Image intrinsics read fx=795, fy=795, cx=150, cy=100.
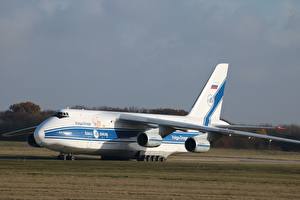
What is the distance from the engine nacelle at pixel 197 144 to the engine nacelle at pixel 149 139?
6.12ft

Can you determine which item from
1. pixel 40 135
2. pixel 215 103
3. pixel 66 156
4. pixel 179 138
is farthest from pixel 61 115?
pixel 215 103

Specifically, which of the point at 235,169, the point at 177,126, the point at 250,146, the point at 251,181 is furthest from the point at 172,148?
the point at 251,181

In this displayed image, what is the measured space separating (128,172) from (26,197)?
11.8 meters

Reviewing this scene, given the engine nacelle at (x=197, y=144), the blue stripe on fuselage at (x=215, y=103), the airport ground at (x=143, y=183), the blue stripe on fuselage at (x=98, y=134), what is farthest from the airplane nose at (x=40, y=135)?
the blue stripe on fuselage at (x=215, y=103)

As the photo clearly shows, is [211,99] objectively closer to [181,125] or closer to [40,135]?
[181,125]

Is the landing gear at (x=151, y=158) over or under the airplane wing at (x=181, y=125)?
under

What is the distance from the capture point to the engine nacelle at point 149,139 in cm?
4347

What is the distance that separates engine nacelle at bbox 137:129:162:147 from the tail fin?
15.5 feet

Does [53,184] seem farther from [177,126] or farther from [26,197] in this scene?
[177,126]

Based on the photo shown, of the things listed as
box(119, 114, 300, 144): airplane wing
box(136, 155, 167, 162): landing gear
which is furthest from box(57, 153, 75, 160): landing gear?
box(136, 155, 167, 162): landing gear

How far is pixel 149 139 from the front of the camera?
143 feet

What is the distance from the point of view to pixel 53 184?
2330 cm

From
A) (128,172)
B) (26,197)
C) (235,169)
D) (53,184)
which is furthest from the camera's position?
(235,169)

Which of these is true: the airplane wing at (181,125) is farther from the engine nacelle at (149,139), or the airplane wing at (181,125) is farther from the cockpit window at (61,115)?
the cockpit window at (61,115)
